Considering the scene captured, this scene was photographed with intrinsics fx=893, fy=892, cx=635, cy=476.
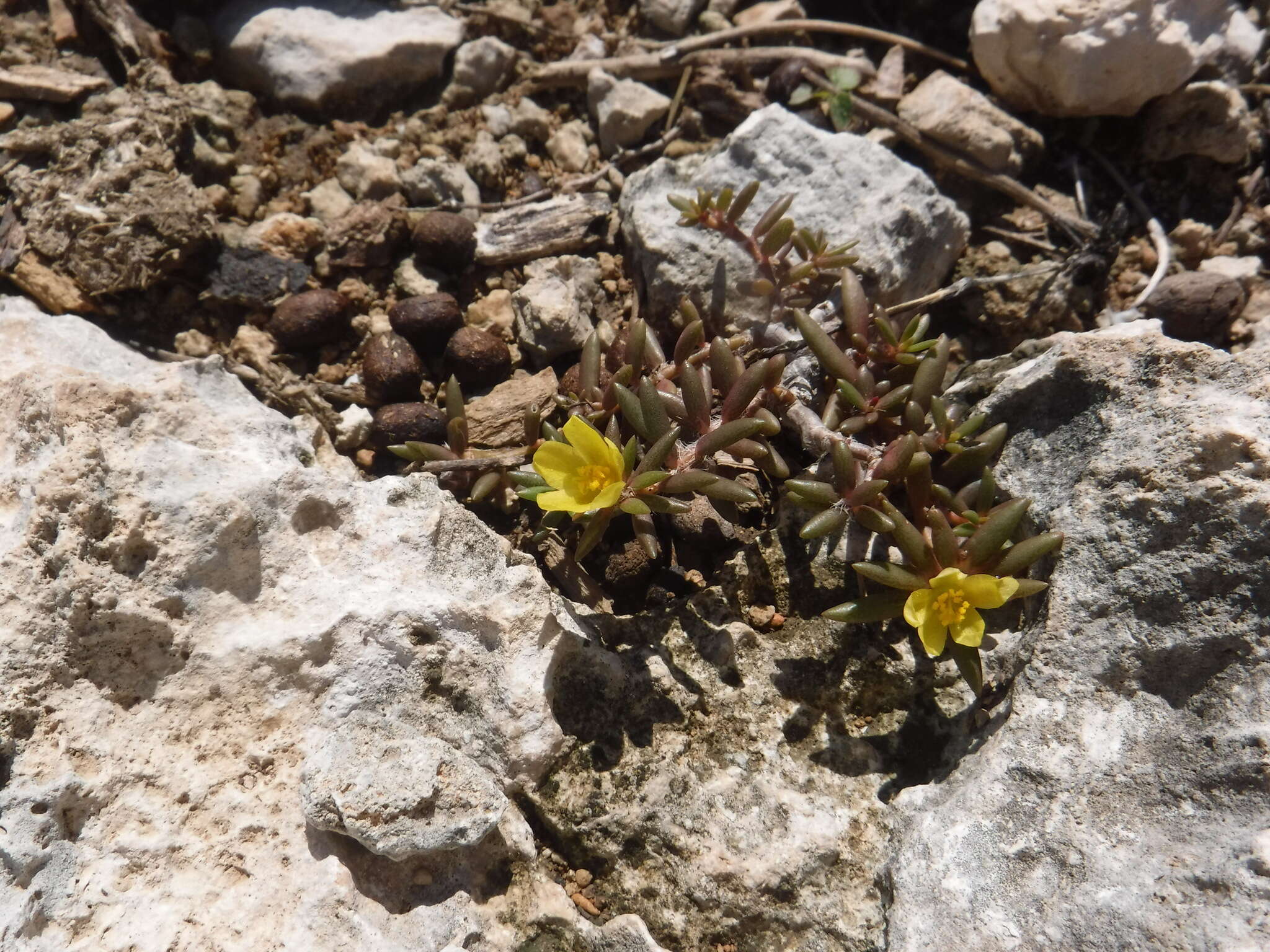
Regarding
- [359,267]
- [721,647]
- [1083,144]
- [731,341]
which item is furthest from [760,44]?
[721,647]

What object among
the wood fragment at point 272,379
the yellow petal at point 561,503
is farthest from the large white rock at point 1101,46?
the wood fragment at point 272,379

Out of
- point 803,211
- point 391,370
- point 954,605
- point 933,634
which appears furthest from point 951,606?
point 391,370

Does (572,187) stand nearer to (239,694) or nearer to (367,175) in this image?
(367,175)

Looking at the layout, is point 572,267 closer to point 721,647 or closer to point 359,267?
point 359,267

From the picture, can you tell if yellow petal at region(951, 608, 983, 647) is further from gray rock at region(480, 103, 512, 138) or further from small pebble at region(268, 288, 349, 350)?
gray rock at region(480, 103, 512, 138)

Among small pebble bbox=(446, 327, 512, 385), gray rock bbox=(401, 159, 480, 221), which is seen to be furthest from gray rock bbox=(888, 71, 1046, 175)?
small pebble bbox=(446, 327, 512, 385)

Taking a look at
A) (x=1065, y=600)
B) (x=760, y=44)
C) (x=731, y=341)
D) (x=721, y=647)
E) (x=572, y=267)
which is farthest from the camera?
(x=760, y=44)

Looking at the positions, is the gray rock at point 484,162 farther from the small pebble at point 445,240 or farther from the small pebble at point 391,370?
the small pebble at point 391,370
